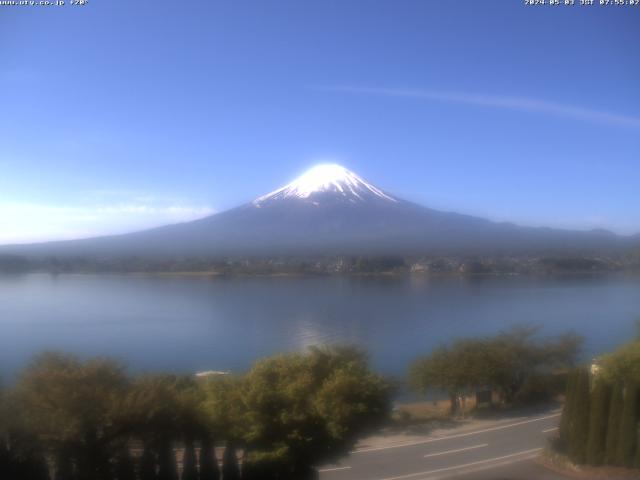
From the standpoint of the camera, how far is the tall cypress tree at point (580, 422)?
404 centimetres

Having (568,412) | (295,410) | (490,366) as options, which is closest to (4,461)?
(295,410)

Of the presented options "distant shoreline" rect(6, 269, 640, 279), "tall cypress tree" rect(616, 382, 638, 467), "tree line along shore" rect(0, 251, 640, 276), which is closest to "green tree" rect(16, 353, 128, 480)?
"tall cypress tree" rect(616, 382, 638, 467)

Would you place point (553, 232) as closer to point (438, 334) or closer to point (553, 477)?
point (438, 334)

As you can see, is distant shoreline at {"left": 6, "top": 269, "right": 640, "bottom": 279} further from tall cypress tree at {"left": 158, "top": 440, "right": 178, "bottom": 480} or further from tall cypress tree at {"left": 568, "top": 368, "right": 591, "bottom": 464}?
tall cypress tree at {"left": 568, "top": 368, "right": 591, "bottom": 464}

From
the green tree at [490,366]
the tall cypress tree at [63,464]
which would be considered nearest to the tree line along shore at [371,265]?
the green tree at [490,366]

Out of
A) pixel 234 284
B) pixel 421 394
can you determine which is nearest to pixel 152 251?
pixel 234 284

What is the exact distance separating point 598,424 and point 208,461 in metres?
2.80

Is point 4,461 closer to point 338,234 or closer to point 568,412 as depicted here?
point 568,412

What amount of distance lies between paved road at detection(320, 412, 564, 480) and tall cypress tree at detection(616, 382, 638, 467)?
568 mm

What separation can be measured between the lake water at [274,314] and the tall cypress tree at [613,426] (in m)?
2.86

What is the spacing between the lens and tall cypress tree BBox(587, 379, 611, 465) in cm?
402

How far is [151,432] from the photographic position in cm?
361

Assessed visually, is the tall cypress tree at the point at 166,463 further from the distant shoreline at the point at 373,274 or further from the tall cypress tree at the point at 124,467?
the distant shoreline at the point at 373,274

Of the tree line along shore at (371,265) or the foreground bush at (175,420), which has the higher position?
the tree line along shore at (371,265)
